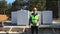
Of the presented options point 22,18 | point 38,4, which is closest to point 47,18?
point 22,18

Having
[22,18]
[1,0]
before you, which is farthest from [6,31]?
[1,0]

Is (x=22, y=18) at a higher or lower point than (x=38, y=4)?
lower

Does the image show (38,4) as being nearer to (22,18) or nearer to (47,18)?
(47,18)

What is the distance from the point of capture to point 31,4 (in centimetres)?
4512

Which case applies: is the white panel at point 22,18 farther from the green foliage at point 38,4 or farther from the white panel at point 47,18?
the green foliage at point 38,4

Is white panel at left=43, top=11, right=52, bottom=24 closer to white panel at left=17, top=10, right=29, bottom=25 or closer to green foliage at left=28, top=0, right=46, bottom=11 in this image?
white panel at left=17, top=10, right=29, bottom=25

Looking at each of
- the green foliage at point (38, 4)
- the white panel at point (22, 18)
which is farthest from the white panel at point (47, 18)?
the green foliage at point (38, 4)

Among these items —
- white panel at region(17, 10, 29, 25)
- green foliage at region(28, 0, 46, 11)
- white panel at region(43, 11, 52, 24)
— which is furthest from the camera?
green foliage at region(28, 0, 46, 11)

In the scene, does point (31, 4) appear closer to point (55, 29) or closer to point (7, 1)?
point (7, 1)

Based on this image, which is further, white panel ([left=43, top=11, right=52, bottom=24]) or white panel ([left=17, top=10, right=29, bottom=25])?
white panel ([left=43, top=11, right=52, bottom=24])

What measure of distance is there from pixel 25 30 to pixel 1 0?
4286cm

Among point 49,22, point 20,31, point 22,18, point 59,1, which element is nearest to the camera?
point 20,31

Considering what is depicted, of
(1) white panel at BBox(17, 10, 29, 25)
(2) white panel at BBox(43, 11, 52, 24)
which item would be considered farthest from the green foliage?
(1) white panel at BBox(17, 10, 29, 25)

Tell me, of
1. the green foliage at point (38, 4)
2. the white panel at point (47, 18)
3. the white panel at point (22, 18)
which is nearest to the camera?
the white panel at point (22, 18)
